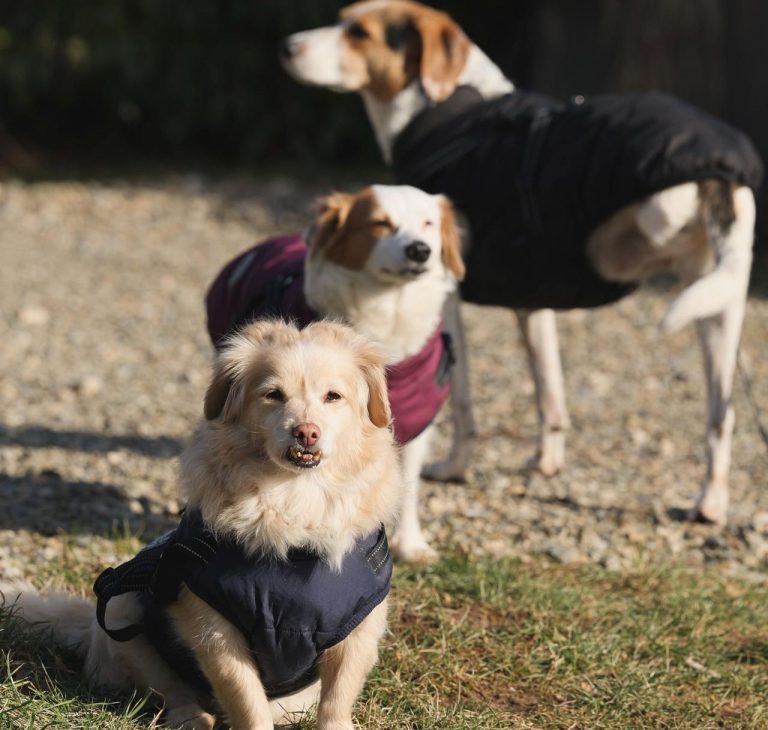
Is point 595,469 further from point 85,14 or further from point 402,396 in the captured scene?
point 85,14

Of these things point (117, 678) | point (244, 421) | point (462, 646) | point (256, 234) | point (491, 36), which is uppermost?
point (244, 421)

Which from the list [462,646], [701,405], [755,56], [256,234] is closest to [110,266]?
[256,234]

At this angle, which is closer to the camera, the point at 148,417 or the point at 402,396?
the point at 402,396

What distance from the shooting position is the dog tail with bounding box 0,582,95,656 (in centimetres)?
344

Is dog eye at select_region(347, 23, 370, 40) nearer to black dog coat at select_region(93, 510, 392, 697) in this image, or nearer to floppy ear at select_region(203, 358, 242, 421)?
floppy ear at select_region(203, 358, 242, 421)

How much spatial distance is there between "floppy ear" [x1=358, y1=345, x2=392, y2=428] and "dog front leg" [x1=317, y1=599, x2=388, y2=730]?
18.2 inches

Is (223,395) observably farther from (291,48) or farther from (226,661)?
(291,48)

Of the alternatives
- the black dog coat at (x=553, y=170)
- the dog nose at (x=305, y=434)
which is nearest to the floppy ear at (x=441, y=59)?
the black dog coat at (x=553, y=170)

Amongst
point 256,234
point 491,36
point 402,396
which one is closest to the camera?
point 402,396

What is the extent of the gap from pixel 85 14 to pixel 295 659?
391 inches

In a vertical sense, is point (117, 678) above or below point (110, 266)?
above

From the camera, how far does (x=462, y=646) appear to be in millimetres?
3686

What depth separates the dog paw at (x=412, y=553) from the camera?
173 inches

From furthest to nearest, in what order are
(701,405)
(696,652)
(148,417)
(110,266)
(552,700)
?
(110,266)
(701,405)
(148,417)
(696,652)
(552,700)
